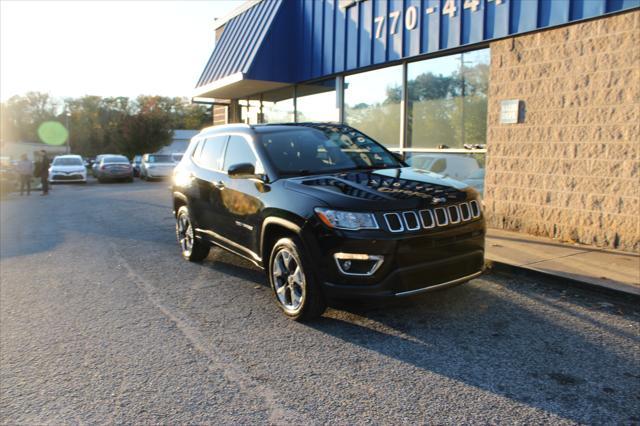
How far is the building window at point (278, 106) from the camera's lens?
14672 mm

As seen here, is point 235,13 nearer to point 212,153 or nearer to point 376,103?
point 376,103

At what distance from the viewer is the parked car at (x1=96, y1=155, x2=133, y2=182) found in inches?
1082

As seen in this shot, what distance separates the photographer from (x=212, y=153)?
6.50 m

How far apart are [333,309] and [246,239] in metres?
1.20

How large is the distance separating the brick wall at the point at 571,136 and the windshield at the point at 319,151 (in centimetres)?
290

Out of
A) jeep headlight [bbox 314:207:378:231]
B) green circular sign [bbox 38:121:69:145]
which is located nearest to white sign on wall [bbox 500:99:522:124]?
jeep headlight [bbox 314:207:378:231]

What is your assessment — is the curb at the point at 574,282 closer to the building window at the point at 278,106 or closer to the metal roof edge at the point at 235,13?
the building window at the point at 278,106

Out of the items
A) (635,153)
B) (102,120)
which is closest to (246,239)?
(635,153)

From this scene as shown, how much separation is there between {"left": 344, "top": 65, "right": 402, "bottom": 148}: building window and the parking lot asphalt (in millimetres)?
5431

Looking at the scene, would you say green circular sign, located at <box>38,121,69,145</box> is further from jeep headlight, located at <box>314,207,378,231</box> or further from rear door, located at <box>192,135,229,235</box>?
jeep headlight, located at <box>314,207,378,231</box>

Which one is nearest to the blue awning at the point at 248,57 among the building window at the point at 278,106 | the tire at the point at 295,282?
the building window at the point at 278,106

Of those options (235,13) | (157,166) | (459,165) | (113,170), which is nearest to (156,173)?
(157,166)

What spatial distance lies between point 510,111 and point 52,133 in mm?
107065

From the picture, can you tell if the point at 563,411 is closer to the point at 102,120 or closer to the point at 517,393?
the point at 517,393
